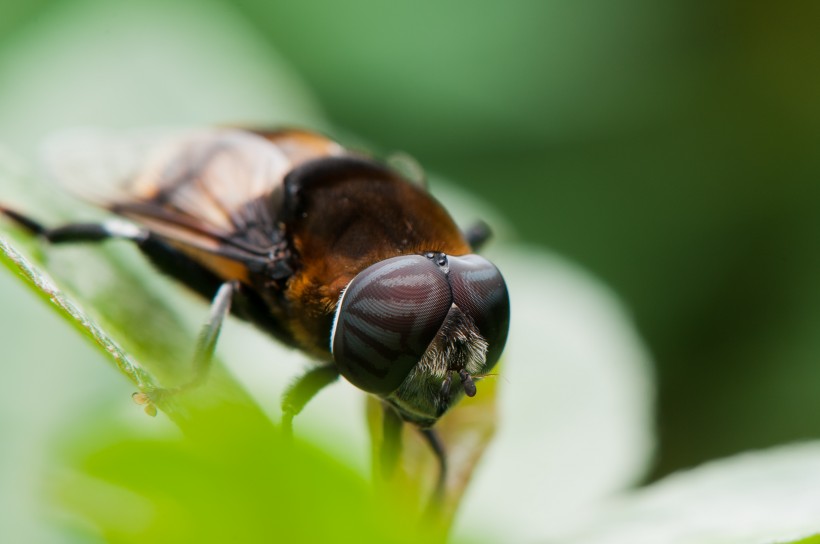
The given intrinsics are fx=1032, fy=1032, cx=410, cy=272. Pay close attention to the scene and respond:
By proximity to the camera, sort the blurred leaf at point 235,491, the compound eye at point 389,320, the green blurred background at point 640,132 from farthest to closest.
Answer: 1. the green blurred background at point 640,132
2. the compound eye at point 389,320
3. the blurred leaf at point 235,491

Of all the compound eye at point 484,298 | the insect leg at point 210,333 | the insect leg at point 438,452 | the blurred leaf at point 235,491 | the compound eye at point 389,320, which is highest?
the compound eye at point 484,298

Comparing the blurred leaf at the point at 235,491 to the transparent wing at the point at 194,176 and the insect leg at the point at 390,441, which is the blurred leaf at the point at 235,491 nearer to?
the insect leg at the point at 390,441

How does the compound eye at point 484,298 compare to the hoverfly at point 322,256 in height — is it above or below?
above

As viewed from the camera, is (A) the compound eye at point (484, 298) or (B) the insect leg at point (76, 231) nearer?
→ (A) the compound eye at point (484, 298)

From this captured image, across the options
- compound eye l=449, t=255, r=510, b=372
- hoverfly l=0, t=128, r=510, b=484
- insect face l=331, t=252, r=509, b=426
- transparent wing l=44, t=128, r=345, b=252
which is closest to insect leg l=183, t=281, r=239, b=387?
hoverfly l=0, t=128, r=510, b=484

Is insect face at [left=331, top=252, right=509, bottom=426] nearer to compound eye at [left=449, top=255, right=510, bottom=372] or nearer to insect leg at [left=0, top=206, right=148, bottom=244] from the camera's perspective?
compound eye at [left=449, top=255, right=510, bottom=372]

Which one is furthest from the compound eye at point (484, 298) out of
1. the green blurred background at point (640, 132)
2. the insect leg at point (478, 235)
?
the green blurred background at point (640, 132)
